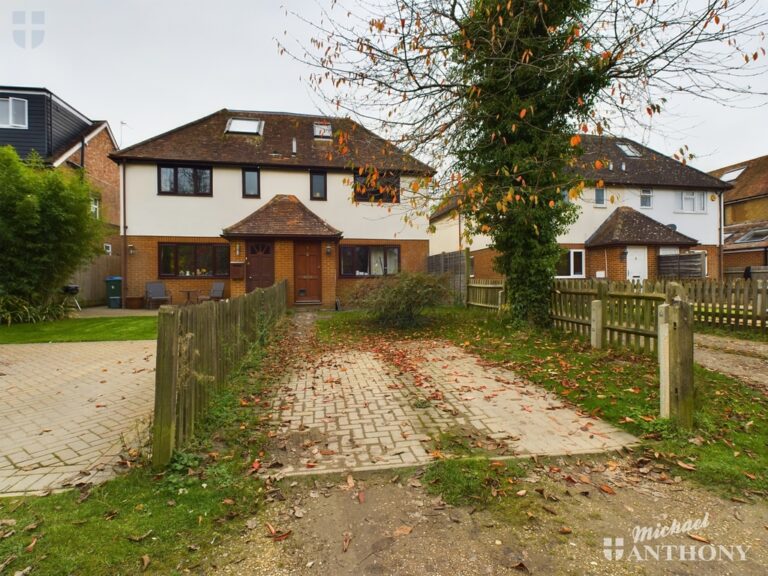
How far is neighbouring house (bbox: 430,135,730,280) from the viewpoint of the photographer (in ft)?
65.2

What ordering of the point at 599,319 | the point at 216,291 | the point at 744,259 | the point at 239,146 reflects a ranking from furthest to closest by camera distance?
the point at 744,259, the point at 239,146, the point at 216,291, the point at 599,319

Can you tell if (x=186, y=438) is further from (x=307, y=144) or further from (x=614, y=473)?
(x=307, y=144)

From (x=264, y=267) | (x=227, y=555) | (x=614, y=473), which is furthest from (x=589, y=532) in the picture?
(x=264, y=267)

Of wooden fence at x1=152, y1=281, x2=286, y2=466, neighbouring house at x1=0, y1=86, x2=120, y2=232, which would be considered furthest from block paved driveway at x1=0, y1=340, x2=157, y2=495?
neighbouring house at x1=0, y1=86, x2=120, y2=232

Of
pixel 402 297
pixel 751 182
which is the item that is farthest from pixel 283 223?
pixel 751 182

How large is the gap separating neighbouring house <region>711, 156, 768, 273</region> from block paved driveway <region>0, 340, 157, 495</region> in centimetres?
3071

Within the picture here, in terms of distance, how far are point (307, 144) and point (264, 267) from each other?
6.53 meters

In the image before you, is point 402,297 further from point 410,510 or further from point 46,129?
point 46,129

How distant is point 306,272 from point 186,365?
43.7 ft

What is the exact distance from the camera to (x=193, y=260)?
17.1 meters

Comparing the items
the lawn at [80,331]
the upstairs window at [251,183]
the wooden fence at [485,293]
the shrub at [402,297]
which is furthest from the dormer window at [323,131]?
the shrub at [402,297]

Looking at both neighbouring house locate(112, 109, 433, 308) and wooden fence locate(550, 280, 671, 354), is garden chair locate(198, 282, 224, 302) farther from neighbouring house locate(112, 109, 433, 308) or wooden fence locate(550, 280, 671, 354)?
wooden fence locate(550, 280, 671, 354)

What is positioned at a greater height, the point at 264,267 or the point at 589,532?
the point at 264,267

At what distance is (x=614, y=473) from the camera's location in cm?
307
